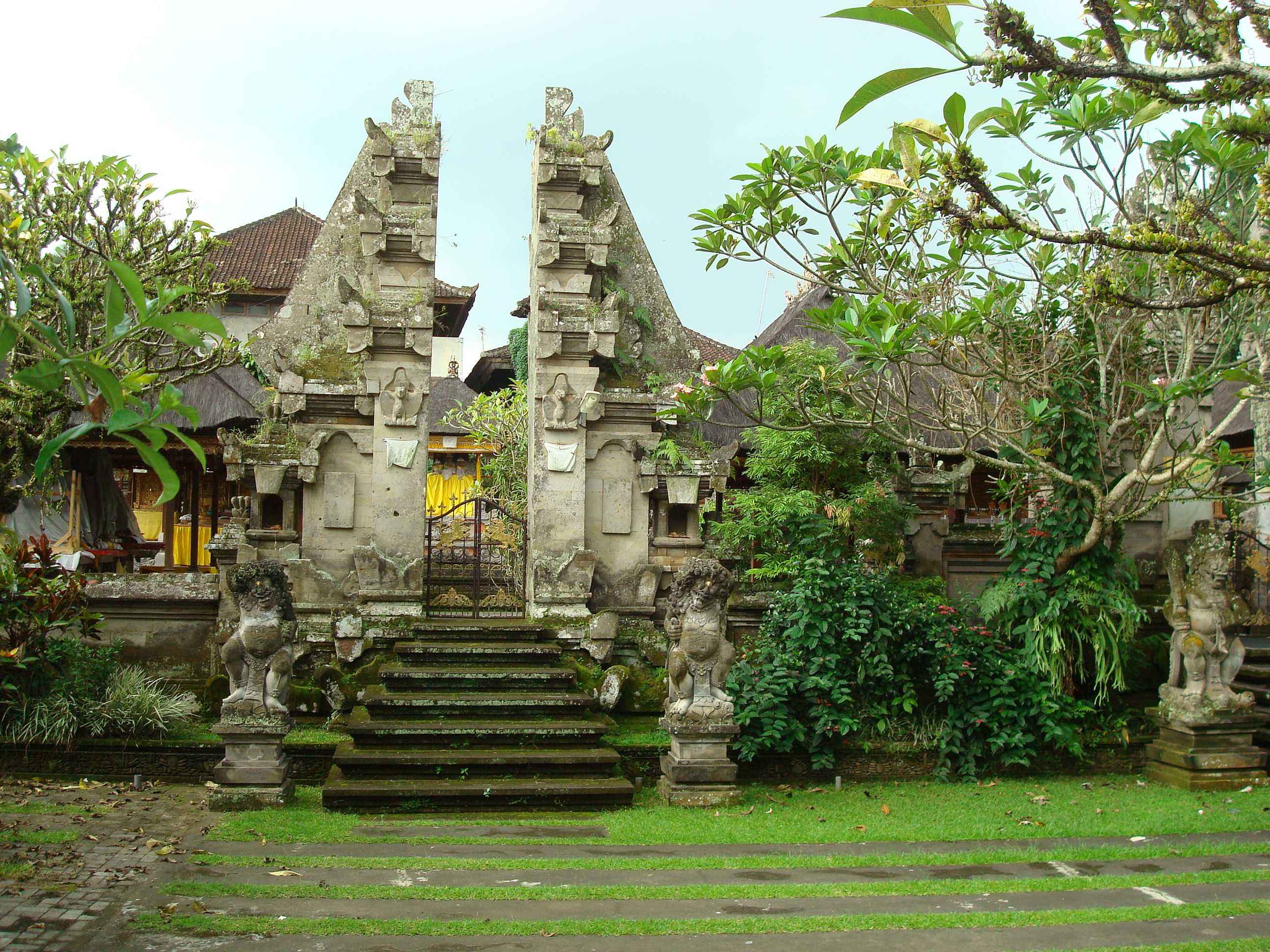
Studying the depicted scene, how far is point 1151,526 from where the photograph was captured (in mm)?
11742

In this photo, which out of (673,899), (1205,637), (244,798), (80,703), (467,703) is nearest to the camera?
(673,899)

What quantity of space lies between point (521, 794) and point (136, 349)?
620 cm

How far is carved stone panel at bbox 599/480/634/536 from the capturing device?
419 inches

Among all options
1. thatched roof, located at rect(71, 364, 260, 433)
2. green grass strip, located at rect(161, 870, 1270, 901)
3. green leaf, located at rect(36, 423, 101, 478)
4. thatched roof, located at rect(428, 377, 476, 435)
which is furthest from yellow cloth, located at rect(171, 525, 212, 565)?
green leaf, located at rect(36, 423, 101, 478)

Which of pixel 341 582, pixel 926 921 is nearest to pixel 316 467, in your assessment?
pixel 341 582

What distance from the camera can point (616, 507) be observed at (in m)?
10.7

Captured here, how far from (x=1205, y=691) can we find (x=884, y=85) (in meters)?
7.31

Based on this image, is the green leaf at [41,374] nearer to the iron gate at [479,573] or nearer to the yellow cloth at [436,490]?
the iron gate at [479,573]

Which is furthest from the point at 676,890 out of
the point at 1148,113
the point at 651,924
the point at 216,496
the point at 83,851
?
the point at 216,496

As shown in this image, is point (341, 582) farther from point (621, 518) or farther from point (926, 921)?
point (926, 921)

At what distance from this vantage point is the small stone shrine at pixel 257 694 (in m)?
7.67

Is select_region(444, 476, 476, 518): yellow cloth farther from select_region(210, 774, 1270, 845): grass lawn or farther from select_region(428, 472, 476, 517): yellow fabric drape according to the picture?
select_region(210, 774, 1270, 845): grass lawn

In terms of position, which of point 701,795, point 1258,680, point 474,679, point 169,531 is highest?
point 169,531

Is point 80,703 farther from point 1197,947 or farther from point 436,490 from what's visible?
point 436,490
